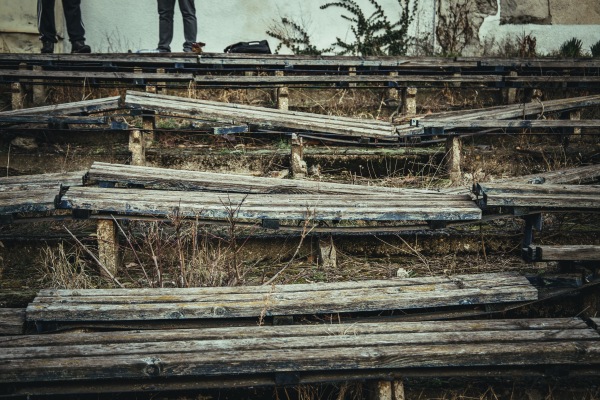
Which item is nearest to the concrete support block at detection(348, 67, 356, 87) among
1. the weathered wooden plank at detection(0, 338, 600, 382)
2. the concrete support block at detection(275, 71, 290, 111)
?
the concrete support block at detection(275, 71, 290, 111)

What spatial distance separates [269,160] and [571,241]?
9.23 feet

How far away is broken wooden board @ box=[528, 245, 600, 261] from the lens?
3.78 m

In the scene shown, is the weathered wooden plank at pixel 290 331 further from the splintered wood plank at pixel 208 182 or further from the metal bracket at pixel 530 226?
the splintered wood plank at pixel 208 182

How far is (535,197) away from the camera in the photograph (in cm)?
411

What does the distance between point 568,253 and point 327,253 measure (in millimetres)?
1615

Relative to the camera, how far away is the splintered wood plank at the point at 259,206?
4.04 m

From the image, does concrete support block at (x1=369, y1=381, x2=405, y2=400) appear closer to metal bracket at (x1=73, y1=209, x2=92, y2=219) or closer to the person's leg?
metal bracket at (x1=73, y1=209, x2=92, y2=219)

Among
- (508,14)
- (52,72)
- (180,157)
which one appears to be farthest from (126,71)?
(508,14)

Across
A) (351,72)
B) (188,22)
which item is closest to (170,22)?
(188,22)

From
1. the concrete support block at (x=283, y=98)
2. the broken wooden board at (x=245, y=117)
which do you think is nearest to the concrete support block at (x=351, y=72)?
the concrete support block at (x=283, y=98)

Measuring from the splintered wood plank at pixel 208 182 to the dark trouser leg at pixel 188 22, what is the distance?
3.93 meters

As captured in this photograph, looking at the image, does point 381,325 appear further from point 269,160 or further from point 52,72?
point 52,72

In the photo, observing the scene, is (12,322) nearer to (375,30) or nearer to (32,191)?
(32,191)

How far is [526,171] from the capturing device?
605 cm
